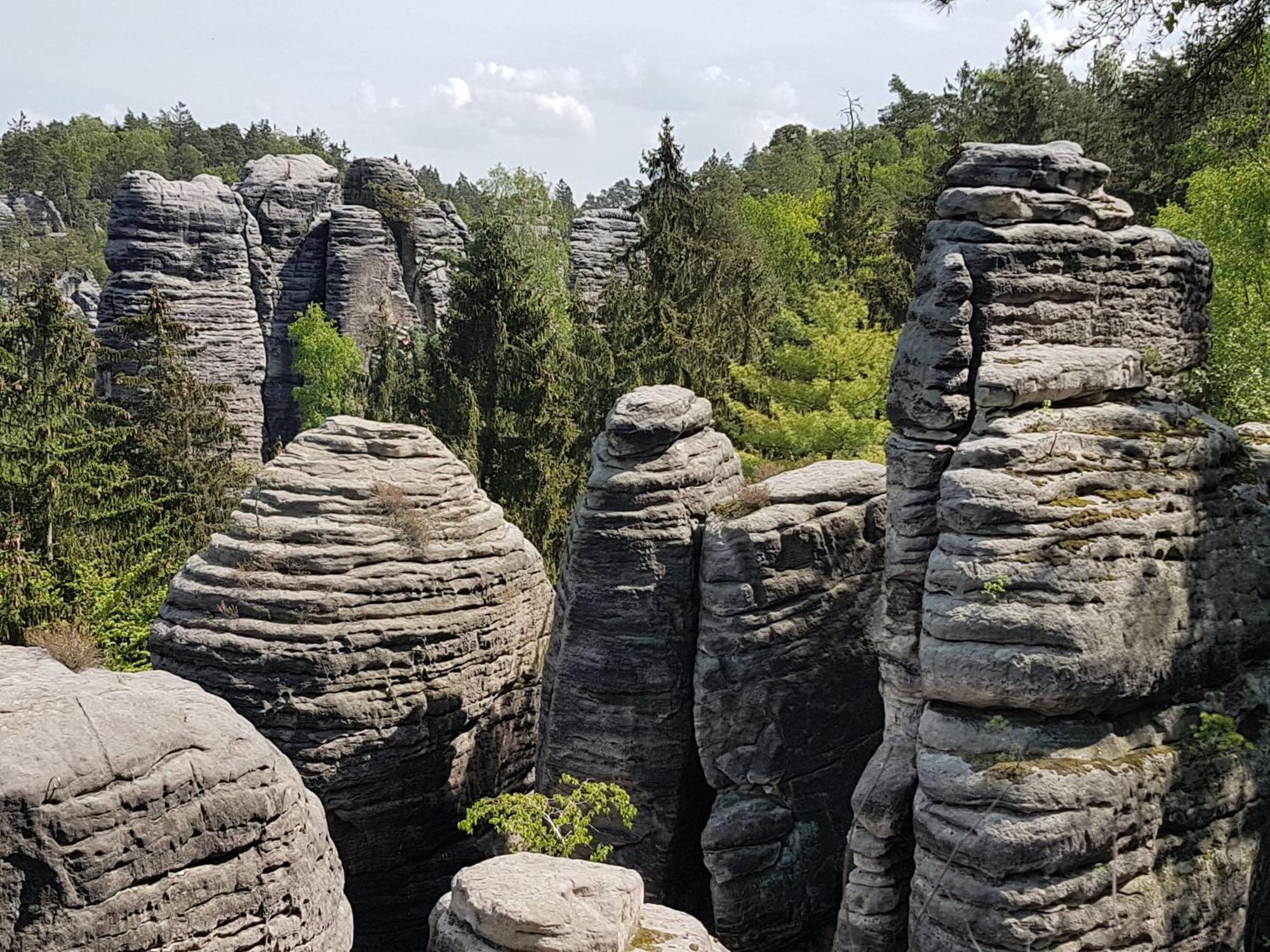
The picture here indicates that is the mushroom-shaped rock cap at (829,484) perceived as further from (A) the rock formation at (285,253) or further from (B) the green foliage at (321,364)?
(A) the rock formation at (285,253)

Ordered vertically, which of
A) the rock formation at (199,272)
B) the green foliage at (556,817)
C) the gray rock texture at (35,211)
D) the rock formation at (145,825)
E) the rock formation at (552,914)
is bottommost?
the green foliage at (556,817)

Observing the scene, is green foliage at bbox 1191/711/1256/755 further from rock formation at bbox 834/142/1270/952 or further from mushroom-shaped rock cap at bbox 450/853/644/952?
mushroom-shaped rock cap at bbox 450/853/644/952

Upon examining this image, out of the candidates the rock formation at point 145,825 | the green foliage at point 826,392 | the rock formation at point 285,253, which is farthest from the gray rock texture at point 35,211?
the rock formation at point 145,825

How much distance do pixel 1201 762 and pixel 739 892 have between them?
5.69 m

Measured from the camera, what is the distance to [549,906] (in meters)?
8.55

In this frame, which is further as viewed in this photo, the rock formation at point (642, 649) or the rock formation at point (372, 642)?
the rock formation at point (642, 649)

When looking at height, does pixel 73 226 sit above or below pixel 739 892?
above

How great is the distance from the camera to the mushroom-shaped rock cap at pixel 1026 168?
1117cm

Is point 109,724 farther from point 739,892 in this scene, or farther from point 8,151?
point 8,151

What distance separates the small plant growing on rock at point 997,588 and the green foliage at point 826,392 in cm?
1073

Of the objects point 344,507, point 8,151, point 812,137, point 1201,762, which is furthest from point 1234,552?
point 8,151

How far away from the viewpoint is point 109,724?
7641 mm

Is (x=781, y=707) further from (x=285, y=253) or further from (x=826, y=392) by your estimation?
(x=285, y=253)

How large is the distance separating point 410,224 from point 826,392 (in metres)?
35.5
